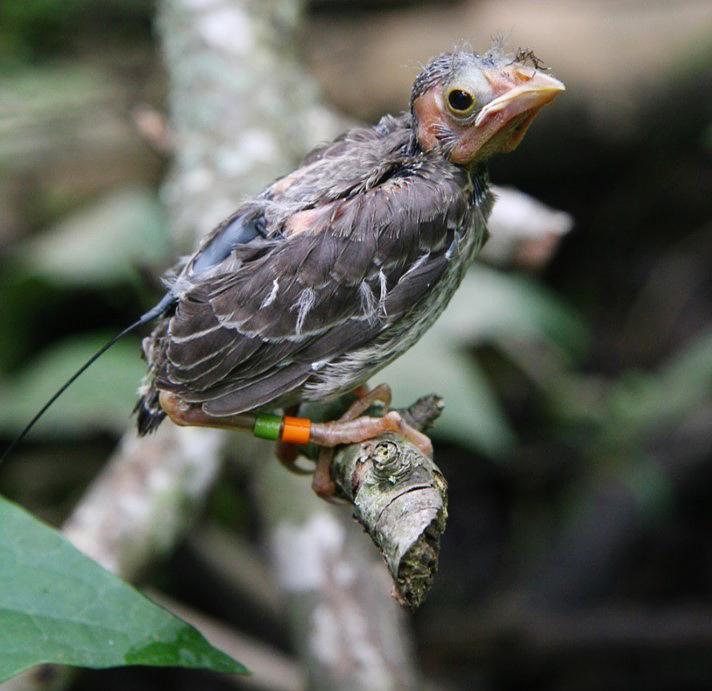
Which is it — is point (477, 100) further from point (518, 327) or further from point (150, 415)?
point (518, 327)


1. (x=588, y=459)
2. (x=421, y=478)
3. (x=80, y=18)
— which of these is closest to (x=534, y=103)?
(x=421, y=478)

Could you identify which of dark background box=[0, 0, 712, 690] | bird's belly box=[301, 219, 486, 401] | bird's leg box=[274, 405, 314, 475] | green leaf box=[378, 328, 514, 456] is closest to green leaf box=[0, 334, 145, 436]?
dark background box=[0, 0, 712, 690]

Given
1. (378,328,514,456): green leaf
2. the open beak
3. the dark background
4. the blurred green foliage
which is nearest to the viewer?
the open beak

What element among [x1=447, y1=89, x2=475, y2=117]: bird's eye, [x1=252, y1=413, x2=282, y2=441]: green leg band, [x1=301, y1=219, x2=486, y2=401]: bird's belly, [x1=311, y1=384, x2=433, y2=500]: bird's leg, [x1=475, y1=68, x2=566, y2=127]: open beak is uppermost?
[x1=475, y1=68, x2=566, y2=127]: open beak

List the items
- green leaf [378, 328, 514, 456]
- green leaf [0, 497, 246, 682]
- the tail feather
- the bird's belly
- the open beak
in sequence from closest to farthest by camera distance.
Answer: green leaf [0, 497, 246, 682] → the open beak → the bird's belly → the tail feather → green leaf [378, 328, 514, 456]

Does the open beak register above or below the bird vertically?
above

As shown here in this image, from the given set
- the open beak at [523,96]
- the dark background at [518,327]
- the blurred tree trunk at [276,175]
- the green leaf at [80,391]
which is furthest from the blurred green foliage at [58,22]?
the open beak at [523,96]

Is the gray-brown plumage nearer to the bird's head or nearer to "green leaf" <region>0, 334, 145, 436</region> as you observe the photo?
the bird's head
